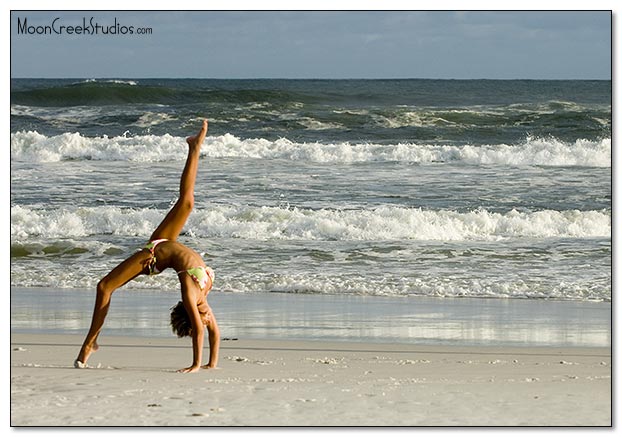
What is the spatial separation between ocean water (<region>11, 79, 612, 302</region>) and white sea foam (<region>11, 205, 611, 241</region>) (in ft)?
0.12

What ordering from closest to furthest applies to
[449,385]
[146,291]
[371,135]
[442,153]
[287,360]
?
[449,385] → [287,360] → [146,291] → [442,153] → [371,135]

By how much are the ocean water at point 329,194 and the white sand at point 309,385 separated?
322 centimetres

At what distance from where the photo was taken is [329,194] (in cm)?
1878

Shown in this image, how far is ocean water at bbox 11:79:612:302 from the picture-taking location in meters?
12.0

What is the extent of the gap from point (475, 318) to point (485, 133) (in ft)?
69.9

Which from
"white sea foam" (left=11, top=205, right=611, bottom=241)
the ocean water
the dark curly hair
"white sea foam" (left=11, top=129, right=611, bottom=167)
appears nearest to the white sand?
the dark curly hair

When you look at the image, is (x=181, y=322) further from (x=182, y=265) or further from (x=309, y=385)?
(x=309, y=385)

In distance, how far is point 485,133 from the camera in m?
30.1

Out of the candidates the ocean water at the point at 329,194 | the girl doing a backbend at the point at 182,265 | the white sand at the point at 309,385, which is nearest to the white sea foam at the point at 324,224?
the ocean water at the point at 329,194

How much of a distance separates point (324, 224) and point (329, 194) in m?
3.66

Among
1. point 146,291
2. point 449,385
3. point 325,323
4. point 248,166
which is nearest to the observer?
point 449,385

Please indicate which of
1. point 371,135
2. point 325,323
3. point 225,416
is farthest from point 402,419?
point 371,135

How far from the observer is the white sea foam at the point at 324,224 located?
15.0m
